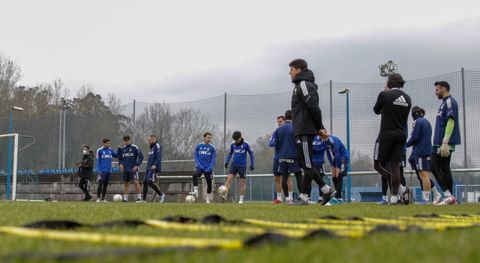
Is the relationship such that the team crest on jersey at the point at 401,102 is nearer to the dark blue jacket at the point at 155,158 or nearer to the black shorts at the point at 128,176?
the dark blue jacket at the point at 155,158

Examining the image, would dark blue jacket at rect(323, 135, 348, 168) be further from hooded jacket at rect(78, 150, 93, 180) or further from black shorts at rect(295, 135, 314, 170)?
hooded jacket at rect(78, 150, 93, 180)

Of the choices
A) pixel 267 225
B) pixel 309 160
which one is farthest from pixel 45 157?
pixel 267 225

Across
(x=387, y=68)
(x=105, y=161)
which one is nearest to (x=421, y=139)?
(x=387, y=68)

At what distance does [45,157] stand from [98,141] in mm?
2875

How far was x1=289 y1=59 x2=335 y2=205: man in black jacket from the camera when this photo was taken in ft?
26.7

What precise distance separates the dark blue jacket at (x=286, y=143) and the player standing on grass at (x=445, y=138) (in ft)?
10.0

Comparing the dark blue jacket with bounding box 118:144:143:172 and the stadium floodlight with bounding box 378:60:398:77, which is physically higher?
the stadium floodlight with bounding box 378:60:398:77

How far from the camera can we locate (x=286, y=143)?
11742mm

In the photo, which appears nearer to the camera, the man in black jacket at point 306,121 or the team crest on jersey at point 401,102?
the man in black jacket at point 306,121

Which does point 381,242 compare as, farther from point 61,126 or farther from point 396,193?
point 61,126

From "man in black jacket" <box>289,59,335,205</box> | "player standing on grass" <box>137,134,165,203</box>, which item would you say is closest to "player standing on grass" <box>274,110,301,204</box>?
"man in black jacket" <box>289,59,335,205</box>

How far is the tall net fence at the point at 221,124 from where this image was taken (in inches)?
594

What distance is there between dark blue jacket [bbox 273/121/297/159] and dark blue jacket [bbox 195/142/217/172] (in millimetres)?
3354

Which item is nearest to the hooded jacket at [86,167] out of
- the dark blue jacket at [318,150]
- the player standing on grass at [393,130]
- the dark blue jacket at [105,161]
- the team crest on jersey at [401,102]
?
the dark blue jacket at [105,161]
